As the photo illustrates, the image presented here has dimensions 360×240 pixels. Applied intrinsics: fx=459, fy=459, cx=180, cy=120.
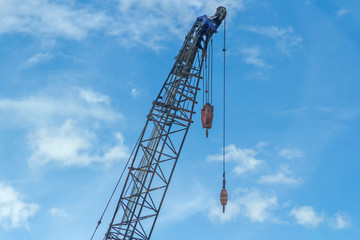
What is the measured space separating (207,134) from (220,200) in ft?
17.9

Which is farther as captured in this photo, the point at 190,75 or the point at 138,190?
the point at 190,75

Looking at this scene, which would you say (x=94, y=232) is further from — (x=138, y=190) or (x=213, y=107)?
(x=213, y=107)

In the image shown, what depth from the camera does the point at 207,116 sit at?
37.6 m

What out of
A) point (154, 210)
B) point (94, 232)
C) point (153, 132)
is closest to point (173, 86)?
point (153, 132)

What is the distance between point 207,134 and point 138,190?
23.8 ft

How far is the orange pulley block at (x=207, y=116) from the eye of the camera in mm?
37500

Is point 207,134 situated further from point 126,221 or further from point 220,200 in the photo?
point 126,221

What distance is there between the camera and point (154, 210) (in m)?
37.8

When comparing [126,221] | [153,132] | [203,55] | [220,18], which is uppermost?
[220,18]

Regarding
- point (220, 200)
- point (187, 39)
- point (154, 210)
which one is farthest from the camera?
point (187, 39)

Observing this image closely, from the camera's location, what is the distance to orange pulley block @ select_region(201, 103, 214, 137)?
3750 cm

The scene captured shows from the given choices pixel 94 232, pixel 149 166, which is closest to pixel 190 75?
pixel 149 166

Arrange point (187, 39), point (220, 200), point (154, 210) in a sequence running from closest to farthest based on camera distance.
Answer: point (220, 200) → point (154, 210) → point (187, 39)

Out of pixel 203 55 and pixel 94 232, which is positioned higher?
pixel 203 55
